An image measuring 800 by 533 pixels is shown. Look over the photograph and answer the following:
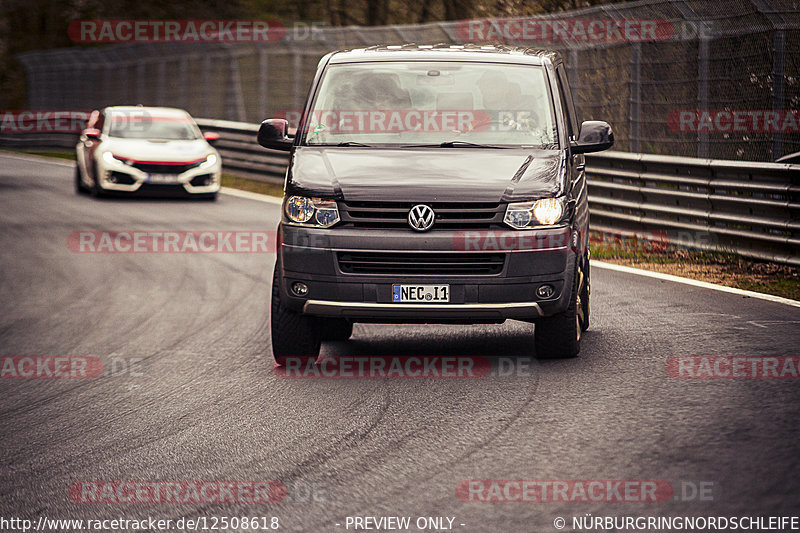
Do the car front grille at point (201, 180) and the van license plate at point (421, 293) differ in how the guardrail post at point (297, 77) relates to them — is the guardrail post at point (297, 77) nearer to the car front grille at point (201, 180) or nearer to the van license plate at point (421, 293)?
the car front grille at point (201, 180)

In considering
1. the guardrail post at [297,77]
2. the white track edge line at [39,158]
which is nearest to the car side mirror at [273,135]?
the guardrail post at [297,77]

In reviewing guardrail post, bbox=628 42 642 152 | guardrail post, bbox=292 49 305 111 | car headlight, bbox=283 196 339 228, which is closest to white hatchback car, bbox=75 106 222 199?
guardrail post, bbox=292 49 305 111

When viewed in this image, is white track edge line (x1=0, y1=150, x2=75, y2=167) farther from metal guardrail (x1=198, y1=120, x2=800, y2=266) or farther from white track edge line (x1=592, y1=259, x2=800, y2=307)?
white track edge line (x1=592, y1=259, x2=800, y2=307)

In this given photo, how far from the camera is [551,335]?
8258mm

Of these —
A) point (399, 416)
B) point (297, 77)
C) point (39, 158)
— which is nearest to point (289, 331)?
point (399, 416)

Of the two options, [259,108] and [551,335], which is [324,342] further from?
[259,108]

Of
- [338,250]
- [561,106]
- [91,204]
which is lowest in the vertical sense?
[91,204]

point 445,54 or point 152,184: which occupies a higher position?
point 445,54

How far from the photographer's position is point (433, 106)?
29.2ft

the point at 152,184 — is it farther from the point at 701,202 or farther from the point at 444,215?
the point at 444,215

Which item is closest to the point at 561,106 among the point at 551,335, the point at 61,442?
the point at 551,335

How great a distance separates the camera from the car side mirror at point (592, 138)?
28.9ft

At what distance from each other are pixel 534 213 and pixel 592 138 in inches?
45.9

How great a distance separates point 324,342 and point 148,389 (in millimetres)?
1816
